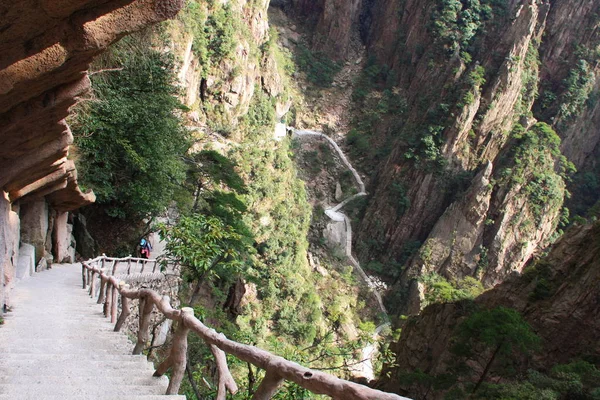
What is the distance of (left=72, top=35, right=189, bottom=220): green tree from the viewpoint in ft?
45.5

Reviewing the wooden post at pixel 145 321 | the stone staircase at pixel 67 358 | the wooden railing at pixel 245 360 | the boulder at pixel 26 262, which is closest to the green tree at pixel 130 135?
the boulder at pixel 26 262

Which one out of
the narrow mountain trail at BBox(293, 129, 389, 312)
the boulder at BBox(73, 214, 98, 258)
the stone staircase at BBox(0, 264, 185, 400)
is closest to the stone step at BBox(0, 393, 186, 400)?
the stone staircase at BBox(0, 264, 185, 400)

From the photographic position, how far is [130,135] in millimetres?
14945

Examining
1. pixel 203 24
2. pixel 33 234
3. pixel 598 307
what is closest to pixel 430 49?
pixel 203 24

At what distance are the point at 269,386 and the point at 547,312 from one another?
53.3 feet

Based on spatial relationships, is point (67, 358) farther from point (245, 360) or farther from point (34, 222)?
A: point (34, 222)

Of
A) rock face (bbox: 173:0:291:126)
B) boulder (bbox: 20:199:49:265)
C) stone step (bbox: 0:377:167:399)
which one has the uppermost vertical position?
rock face (bbox: 173:0:291:126)

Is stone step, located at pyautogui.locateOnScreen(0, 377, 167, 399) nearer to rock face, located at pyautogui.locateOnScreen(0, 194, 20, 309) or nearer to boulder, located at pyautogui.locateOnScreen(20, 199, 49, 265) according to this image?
rock face, located at pyautogui.locateOnScreen(0, 194, 20, 309)

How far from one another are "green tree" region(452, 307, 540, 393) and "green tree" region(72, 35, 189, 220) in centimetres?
1110

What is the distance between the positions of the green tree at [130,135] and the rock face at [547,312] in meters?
10.4

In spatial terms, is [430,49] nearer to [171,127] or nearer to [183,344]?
[171,127]

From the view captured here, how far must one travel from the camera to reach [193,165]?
68.0ft

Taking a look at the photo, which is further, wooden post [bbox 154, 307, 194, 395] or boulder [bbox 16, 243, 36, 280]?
boulder [bbox 16, 243, 36, 280]

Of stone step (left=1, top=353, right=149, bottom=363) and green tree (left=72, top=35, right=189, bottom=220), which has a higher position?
green tree (left=72, top=35, right=189, bottom=220)
